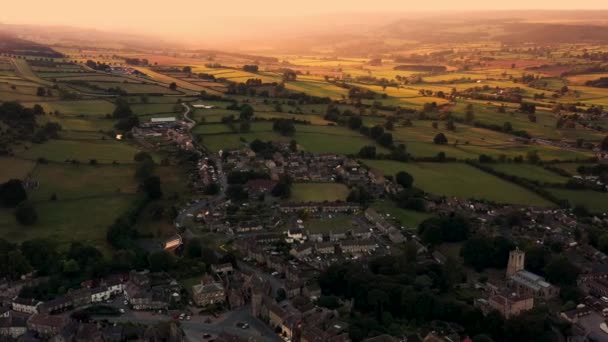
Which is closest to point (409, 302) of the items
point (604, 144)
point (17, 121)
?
point (604, 144)

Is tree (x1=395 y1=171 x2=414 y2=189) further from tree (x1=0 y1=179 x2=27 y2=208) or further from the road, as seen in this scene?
tree (x1=0 y1=179 x2=27 y2=208)

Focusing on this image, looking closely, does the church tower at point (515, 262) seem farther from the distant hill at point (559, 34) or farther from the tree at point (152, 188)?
the distant hill at point (559, 34)

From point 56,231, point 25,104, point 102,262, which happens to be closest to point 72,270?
point 102,262

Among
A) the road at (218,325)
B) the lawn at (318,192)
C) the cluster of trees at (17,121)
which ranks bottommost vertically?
the road at (218,325)

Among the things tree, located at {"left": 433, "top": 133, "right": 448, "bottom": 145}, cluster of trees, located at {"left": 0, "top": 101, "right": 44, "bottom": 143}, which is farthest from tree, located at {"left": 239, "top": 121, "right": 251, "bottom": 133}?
cluster of trees, located at {"left": 0, "top": 101, "right": 44, "bottom": 143}

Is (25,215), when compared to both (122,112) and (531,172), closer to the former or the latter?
(122,112)

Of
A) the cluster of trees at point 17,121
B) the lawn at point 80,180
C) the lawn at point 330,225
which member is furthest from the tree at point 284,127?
the cluster of trees at point 17,121
